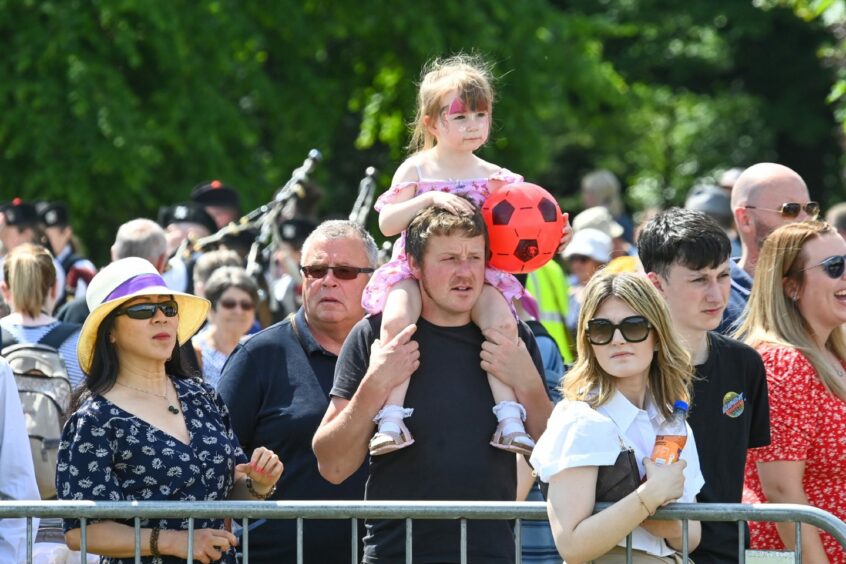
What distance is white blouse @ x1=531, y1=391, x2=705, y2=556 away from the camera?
15.4 feet

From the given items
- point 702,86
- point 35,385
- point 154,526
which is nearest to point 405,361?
point 154,526

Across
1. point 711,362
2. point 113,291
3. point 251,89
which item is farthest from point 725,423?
point 251,89

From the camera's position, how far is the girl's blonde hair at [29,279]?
316 inches

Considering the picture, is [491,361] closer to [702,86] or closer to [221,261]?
[221,261]

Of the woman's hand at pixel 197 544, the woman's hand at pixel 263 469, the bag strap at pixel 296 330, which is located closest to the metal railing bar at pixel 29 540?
the woman's hand at pixel 197 544

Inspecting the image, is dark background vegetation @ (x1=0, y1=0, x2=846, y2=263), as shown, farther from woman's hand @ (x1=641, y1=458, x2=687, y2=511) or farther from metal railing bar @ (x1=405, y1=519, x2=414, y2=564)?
metal railing bar @ (x1=405, y1=519, x2=414, y2=564)

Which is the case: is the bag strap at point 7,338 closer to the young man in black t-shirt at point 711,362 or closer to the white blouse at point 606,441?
the young man in black t-shirt at point 711,362

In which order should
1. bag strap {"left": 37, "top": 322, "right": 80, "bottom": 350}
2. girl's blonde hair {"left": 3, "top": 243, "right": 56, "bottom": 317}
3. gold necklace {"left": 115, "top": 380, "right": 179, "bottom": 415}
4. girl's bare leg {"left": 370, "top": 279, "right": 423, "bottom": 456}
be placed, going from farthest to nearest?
girl's blonde hair {"left": 3, "top": 243, "right": 56, "bottom": 317}
bag strap {"left": 37, "top": 322, "right": 80, "bottom": 350}
gold necklace {"left": 115, "top": 380, "right": 179, "bottom": 415}
girl's bare leg {"left": 370, "top": 279, "right": 423, "bottom": 456}

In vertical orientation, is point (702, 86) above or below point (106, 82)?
above

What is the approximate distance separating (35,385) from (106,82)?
10.1 metres

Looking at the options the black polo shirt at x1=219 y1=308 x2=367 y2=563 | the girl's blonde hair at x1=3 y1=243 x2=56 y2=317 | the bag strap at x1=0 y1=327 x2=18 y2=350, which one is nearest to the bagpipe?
the girl's blonde hair at x1=3 y1=243 x2=56 y2=317

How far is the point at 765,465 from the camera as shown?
5699mm

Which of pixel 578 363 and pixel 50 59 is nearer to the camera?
pixel 578 363

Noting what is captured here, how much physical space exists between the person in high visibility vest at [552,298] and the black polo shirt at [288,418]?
2980 mm
